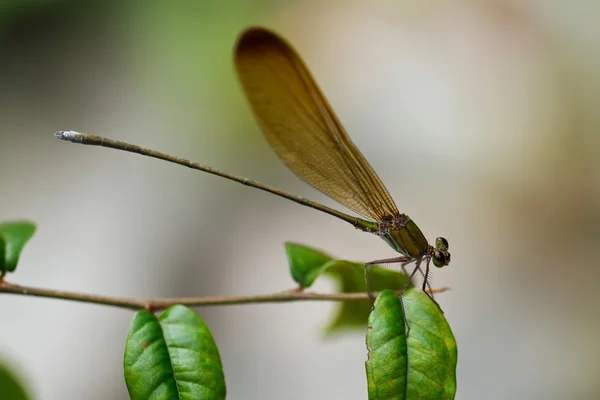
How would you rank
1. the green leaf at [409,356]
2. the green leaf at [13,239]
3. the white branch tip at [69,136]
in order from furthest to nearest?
1. the white branch tip at [69,136]
2. the green leaf at [13,239]
3. the green leaf at [409,356]

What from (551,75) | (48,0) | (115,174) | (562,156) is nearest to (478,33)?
(551,75)

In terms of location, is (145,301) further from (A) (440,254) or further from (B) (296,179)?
(B) (296,179)

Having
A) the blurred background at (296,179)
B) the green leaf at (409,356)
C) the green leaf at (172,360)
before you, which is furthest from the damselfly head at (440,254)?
the blurred background at (296,179)

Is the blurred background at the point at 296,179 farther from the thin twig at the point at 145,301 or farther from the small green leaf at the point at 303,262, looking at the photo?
the thin twig at the point at 145,301

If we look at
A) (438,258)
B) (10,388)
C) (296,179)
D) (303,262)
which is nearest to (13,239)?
(10,388)

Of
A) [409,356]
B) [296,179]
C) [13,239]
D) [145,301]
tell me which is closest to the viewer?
[409,356]

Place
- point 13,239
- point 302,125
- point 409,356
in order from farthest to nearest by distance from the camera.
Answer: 1. point 302,125
2. point 13,239
3. point 409,356
